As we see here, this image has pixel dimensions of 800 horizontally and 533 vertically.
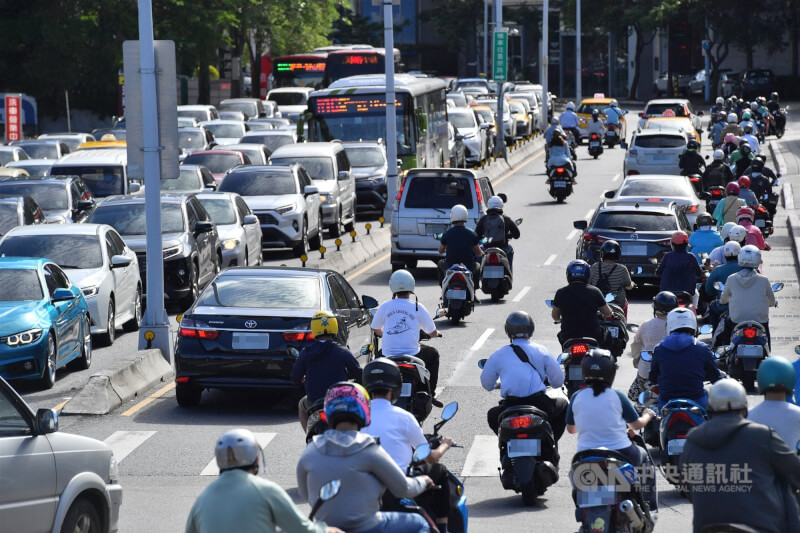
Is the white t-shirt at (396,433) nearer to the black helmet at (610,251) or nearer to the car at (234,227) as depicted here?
the black helmet at (610,251)

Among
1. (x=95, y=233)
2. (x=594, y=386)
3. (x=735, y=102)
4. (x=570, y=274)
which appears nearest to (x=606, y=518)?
(x=594, y=386)

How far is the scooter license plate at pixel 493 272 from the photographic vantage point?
22750 millimetres

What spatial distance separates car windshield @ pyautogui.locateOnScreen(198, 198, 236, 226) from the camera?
1003 inches

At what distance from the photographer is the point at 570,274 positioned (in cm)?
1357

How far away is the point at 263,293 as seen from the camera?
1511cm

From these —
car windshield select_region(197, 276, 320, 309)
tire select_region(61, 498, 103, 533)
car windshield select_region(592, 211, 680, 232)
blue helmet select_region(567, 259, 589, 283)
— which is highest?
blue helmet select_region(567, 259, 589, 283)

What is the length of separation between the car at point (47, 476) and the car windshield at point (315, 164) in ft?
77.8

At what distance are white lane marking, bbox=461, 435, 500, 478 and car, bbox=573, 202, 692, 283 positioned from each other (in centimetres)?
966

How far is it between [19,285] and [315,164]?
1661 centimetres

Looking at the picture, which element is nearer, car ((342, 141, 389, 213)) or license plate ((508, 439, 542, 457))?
license plate ((508, 439, 542, 457))

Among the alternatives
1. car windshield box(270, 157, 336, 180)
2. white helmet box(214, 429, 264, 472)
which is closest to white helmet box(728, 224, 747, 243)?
white helmet box(214, 429, 264, 472)

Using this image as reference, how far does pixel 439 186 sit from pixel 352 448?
62.0ft

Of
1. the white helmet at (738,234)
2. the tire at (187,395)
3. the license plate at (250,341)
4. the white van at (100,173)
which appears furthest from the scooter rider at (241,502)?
the white van at (100,173)

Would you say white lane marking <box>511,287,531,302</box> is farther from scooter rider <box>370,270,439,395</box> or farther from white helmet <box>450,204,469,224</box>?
scooter rider <box>370,270,439,395</box>
